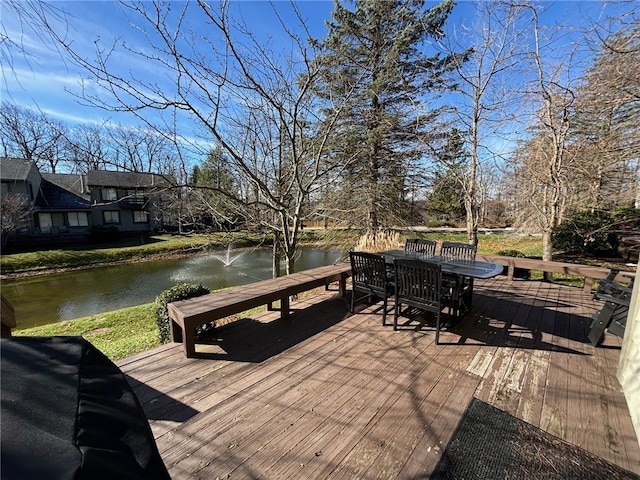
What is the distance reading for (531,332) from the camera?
126 inches

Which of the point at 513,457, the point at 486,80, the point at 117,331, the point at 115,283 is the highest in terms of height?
the point at 486,80

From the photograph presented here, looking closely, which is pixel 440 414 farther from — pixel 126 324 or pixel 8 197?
pixel 8 197

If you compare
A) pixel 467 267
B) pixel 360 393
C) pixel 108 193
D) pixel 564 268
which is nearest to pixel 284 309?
pixel 360 393

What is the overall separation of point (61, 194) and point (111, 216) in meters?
2.96

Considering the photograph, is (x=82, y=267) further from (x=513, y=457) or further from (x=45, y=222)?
(x=513, y=457)

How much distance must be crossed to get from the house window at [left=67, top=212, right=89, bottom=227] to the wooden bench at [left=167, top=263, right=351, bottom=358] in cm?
2058

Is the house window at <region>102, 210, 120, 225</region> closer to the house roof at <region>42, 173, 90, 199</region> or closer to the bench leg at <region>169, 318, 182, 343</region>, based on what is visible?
the house roof at <region>42, 173, 90, 199</region>

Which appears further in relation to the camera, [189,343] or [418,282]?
[418,282]

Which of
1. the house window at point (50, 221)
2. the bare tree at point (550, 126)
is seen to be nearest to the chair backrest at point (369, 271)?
the bare tree at point (550, 126)

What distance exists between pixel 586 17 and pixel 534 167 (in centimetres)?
358

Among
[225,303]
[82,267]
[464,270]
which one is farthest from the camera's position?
[82,267]

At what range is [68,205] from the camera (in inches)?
674

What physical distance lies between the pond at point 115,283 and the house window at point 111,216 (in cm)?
924

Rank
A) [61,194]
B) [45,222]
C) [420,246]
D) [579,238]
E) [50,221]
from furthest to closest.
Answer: [61,194] < [50,221] < [45,222] < [579,238] < [420,246]
